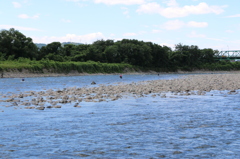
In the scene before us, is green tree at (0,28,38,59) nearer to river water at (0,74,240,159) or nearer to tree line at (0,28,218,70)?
tree line at (0,28,218,70)

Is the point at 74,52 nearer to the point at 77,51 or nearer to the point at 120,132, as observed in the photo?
the point at 77,51

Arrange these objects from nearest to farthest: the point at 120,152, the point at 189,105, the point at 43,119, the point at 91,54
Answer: the point at 120,152 < the point at 43,119 < the point at 189,105 < the point at 91,54

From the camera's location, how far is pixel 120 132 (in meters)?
17.7

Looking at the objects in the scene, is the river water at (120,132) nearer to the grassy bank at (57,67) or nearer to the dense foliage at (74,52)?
the grassy bank at (57,67)

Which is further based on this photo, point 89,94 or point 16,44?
point 16,44

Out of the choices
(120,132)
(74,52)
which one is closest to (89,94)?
(120,132)

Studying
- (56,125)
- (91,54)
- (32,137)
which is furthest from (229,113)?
(91,54)

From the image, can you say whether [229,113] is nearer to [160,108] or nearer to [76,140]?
[160,108]

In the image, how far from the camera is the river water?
45.6 feet

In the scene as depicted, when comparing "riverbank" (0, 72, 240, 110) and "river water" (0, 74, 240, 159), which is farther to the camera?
"riverbank" (0, 72, 240, 110)

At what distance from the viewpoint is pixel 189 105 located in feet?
95.2

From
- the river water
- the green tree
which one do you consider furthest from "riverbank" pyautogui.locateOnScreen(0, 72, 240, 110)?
the green tree

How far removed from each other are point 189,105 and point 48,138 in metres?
16.0

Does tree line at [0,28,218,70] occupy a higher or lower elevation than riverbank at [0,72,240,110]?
higher
